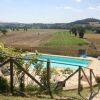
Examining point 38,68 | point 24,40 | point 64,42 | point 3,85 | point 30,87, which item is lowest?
point 24,40

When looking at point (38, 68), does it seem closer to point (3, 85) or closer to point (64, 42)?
point (3, 85)

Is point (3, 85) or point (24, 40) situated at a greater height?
point (3, 85)

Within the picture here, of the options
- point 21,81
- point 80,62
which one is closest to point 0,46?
point 21,81

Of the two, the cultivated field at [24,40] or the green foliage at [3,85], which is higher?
the green foliage at [3,85]

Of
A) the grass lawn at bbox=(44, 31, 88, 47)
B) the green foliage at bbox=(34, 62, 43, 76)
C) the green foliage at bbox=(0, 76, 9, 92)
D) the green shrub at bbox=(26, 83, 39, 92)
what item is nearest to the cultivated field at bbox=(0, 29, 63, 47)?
the grass lawn at bbox=(44, 31, 88, 47)

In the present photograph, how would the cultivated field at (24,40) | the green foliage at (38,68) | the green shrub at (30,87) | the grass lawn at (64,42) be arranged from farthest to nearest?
the grass lawn at (64,42), the cultivated field at (24,40), the green foliage at (38,68), the green shrub at (30,87)

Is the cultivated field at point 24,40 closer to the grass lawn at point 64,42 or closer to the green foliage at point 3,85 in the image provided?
the grass lawn at point 64,42

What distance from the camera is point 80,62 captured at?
1190 inches

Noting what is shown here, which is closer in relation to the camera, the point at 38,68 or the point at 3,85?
the point at 3,85

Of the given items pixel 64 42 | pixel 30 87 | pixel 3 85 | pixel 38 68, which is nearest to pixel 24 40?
pixel 64 42

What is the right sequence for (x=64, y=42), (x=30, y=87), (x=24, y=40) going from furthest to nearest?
(x=24, y=40), (x=64, y=42), (x=30, y=87)

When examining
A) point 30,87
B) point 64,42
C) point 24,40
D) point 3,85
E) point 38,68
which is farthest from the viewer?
point 24,40

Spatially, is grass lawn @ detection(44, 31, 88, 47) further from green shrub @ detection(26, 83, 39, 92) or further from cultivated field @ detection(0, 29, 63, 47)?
green shrub @ detection(26, 83, 39, 92)

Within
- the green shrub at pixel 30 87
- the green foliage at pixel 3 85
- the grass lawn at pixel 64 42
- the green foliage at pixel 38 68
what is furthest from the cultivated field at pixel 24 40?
the green foliage at pixel 3 85
